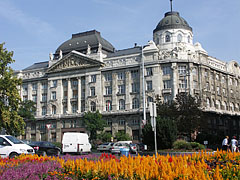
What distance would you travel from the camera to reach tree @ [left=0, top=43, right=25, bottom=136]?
32219mm

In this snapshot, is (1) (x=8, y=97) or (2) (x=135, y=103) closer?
(1) (x=8, y=97)

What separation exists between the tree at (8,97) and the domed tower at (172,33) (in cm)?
3791

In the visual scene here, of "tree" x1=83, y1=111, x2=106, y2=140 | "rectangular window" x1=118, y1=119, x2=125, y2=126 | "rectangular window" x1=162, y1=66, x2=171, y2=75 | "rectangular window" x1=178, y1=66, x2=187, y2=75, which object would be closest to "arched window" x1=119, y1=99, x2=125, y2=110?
"rectangular window" x1=118, y1=119, x2=125, y2=126

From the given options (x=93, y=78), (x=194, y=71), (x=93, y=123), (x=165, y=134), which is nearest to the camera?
(x=165, y=134)

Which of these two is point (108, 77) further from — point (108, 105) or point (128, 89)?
point (108, 105)

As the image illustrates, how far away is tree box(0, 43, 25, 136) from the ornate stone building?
99.3 ft

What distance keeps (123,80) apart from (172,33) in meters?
13.6

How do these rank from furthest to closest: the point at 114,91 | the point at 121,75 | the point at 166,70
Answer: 1. the point at 121,75
2. the point at 114,91
3. the point at 166,70

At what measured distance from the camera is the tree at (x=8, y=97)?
3222cm

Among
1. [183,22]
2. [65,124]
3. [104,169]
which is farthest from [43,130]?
[104,169]

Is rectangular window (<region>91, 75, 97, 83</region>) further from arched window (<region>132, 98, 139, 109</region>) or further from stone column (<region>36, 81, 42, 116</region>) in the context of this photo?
stone column (<region>36, 81, 42, 116</region>)

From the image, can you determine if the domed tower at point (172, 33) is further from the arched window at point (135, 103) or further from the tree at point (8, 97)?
the tree at point (8, 97)

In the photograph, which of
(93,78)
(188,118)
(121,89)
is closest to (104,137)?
(121,89)

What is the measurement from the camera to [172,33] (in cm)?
6531
